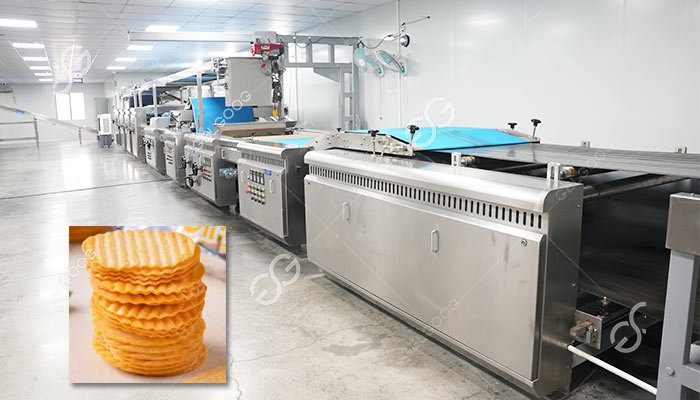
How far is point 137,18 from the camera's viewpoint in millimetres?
7398

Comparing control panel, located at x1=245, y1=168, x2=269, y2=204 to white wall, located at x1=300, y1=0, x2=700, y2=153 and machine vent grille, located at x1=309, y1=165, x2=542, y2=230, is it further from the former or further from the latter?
white wall, located at x1=300, y1=0, x2=700, y2=153

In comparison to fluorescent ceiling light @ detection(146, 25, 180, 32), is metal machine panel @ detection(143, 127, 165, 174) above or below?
below

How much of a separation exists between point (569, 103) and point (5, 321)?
14.5 ft

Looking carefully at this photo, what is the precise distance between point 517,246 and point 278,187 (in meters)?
1.97

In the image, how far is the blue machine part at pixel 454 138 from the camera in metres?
2.22

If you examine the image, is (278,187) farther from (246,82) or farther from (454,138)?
(246,82)

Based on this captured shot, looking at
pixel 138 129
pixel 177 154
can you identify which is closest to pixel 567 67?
pixel 177 154

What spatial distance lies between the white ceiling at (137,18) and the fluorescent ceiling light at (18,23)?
0.14 meters

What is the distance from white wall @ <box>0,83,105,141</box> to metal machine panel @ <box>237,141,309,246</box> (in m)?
18.2

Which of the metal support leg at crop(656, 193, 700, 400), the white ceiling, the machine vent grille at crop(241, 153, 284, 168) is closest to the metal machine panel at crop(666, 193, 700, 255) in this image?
the metal support leg at crop(656, 193, 700, 400)

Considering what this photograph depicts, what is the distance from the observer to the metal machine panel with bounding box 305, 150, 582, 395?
1.50 metres

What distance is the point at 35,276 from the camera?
3.06 meters

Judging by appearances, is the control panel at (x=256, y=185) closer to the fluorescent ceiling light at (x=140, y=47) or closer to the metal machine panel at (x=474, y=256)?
the metal machine panel at (x=474, y=256)

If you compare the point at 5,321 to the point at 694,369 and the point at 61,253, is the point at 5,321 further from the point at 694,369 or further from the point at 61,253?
the point at 694,369
